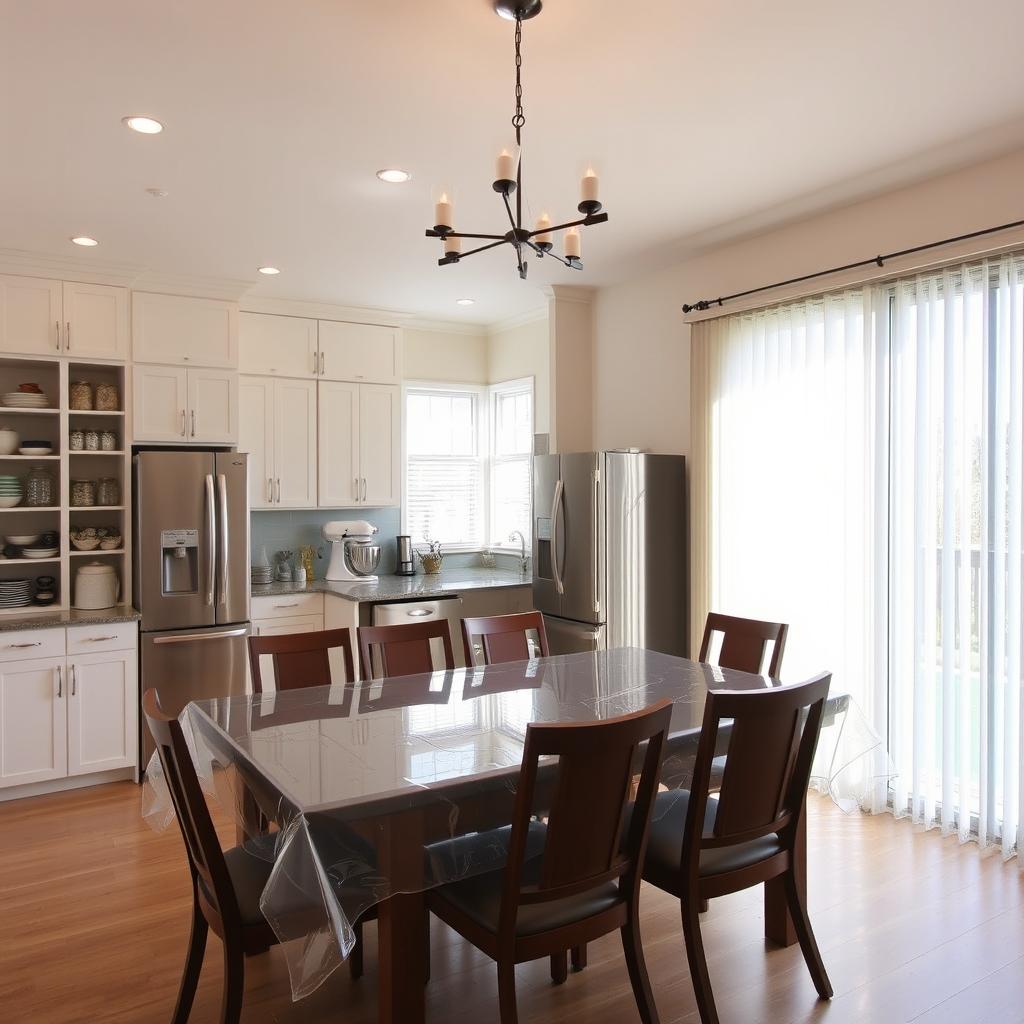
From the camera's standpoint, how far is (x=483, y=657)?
3512mm

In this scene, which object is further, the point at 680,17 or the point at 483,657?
the point at 483,657

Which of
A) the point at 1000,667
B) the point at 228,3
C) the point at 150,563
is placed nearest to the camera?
the point at 228,3

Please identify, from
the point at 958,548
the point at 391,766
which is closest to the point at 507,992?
the point at 391,766

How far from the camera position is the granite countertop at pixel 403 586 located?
505 cm

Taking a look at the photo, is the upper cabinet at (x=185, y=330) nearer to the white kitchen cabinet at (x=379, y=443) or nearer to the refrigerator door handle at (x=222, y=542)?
the refrigerator door handle at (x=222, y=542)

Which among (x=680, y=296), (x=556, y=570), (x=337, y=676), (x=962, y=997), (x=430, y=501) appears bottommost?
(x=962, y=997)

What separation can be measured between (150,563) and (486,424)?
287cm

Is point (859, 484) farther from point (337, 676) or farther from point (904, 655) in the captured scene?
point (337, 676)

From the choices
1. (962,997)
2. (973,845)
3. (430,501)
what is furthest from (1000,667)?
(430,501)

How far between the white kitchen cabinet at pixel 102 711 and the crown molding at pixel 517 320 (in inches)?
134

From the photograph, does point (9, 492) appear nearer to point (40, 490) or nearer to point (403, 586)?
point (40, 490)

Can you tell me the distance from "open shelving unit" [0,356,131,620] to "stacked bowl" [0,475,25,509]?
1.4 inches

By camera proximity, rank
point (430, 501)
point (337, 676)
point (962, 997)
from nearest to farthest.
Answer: point (962, 997)
point (337, 676)
point (430, 501)

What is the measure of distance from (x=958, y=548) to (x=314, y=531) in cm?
401
